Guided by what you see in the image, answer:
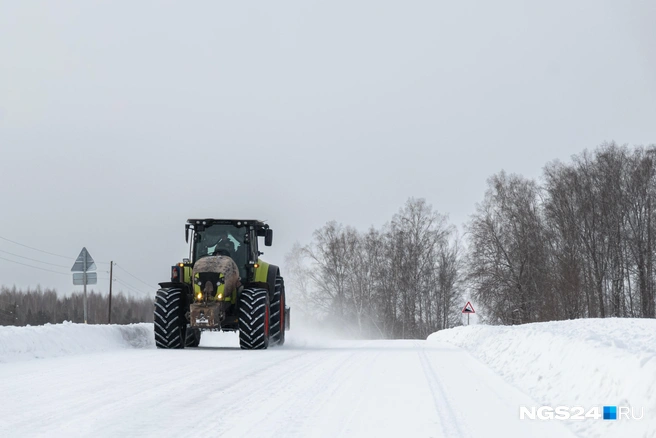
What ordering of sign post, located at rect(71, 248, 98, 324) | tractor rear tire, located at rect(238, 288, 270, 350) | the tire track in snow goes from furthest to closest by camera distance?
sign post, located at rect(71, 248, 98, 324)
tractor rear tire, located at rect(238, 288, 270, 350)
the tire track in snow

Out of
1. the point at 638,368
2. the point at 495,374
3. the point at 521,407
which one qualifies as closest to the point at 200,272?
the point at 495,374

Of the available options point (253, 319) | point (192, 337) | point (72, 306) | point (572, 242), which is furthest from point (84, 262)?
point (72, 306)

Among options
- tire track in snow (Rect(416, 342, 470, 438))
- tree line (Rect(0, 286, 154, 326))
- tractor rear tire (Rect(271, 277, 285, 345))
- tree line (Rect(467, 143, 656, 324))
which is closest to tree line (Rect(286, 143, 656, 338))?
tree line (Rect(467, 143, 656, 324))

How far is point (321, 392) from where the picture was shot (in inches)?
322

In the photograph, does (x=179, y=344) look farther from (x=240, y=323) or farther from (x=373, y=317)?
(x=373, y=317)

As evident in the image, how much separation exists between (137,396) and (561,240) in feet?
138

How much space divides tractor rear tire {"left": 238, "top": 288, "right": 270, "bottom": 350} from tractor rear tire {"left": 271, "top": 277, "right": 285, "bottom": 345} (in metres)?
2.04

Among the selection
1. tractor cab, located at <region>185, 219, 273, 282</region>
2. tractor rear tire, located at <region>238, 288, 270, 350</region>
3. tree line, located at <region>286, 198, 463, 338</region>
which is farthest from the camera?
tree line, located at <region>286, 198, 463, 338</region>

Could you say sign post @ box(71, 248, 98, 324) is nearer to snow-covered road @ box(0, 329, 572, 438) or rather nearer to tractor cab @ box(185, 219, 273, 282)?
tractor cab @ box(185, 219, 273, 282)

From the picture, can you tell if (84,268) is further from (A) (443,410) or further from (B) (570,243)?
(B) (570,243)

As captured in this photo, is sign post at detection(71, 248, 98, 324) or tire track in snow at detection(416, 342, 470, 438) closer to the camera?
tire track in snow at detection(416, 342, 470, 438)

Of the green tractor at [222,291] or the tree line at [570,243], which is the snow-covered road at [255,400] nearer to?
the green tractor at [222,291]

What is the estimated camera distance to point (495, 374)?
1090 cm

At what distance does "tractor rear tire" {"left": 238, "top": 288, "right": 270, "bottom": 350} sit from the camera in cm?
1573
